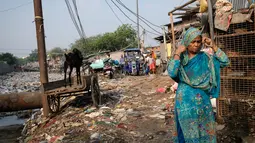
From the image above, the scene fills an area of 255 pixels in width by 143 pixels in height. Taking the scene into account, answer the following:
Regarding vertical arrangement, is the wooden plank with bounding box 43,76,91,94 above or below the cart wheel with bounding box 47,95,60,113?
above

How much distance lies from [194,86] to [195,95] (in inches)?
3.4

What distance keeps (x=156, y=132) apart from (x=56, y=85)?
308cm

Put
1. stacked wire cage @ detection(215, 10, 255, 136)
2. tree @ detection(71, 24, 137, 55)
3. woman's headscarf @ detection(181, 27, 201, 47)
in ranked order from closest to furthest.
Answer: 1. woman's headscarf @ detection(181, 27, 201, 47)
2. stacked wire cage @ detection(215, 10, 255, 136)
3. tree @ detection(71, 24, 137, 55)

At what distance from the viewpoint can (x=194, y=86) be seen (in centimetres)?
214

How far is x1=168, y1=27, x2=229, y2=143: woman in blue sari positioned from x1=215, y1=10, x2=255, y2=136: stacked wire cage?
204 cm


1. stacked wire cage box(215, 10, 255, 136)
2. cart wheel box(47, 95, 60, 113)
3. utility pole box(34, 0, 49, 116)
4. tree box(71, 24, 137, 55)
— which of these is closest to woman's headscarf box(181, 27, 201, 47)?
stacked wire cage box(215, 10, 255, 136)

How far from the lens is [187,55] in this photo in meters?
2.20

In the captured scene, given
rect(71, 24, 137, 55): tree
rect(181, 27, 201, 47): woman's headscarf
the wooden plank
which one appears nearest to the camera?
rect(181, 27, 201, 47): woman's headscarf

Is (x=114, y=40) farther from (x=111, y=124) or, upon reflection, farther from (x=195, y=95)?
(x=195, y=95)

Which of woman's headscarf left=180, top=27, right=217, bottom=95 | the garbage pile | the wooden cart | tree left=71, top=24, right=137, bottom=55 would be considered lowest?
the garbage pile

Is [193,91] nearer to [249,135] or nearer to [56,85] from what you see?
[249,135]

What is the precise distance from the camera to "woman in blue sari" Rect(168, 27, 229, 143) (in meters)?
2.13

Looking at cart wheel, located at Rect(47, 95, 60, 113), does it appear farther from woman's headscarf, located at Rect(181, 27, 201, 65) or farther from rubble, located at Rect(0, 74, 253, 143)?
woman's headscarf, located at Rect(181, 27, 201, 65)

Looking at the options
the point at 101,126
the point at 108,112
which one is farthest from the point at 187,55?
the point at 108,112
